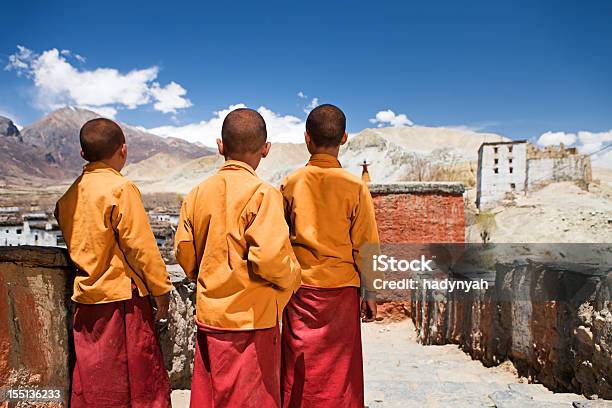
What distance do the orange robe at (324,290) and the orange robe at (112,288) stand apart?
68cm

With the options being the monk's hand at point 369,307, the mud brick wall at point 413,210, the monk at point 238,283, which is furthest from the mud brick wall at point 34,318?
the mud brick wall at point 413,210

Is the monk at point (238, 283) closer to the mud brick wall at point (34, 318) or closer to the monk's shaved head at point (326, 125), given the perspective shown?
the monk's shaved head at point (326, 125)

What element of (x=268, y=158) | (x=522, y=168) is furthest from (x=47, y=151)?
(x=522, y=168)

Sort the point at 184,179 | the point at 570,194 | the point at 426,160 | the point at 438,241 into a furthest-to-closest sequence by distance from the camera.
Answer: the point at 184,179 → the point at 426,160 → the point at 570,194 → the point at 438,241

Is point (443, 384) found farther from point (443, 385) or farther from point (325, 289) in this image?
point (325, 289)

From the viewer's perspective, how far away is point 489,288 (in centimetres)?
512

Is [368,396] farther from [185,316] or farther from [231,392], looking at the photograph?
[231,392]

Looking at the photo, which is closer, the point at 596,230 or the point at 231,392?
the point at 231,392

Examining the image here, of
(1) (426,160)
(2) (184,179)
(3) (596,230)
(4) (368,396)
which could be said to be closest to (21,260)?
(4) (368,396)

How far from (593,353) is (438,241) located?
5177 millimetres

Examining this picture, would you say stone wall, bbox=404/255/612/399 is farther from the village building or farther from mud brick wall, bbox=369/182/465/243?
the village building

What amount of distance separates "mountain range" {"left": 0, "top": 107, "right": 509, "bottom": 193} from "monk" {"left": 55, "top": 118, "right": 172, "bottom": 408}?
108 feet

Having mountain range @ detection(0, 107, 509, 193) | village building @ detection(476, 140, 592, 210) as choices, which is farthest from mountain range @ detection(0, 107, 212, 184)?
village building @ detection(476, 140, 592, 210)

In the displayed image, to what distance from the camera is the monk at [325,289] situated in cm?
255
